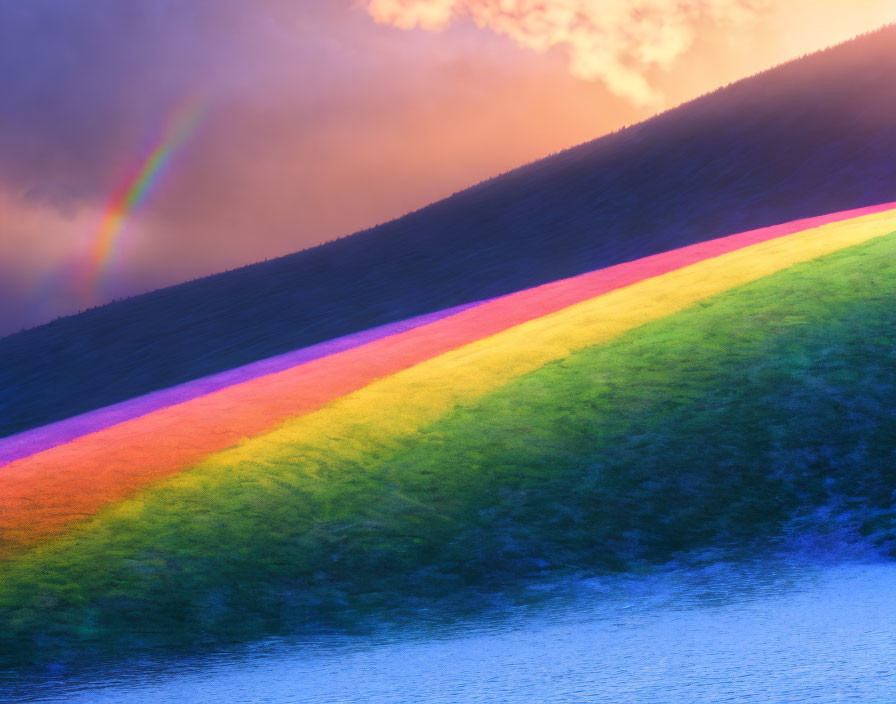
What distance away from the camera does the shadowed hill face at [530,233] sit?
26.5m

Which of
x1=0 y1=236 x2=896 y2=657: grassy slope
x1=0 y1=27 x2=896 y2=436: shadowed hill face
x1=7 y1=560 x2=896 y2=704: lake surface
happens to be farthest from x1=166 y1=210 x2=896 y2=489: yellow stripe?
x1=0 y1=27 x2=896 y2=436: shadowed hill face

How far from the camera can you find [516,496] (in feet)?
29.5

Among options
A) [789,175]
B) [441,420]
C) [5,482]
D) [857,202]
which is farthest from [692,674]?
[789,175]

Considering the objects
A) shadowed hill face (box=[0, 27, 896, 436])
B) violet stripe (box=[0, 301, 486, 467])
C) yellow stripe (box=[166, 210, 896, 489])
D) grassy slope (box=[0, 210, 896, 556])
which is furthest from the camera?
shadowed hill face (box=[0, 27, 896, 436])

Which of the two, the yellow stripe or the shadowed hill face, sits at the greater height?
the shadowed hill face

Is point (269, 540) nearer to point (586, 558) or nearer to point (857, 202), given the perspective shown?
point (586, 558)

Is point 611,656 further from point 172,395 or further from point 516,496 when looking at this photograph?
point 172,395

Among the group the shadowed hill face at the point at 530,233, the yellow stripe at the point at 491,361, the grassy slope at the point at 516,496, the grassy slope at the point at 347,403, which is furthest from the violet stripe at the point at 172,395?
the grassy slope at the point at 516,496

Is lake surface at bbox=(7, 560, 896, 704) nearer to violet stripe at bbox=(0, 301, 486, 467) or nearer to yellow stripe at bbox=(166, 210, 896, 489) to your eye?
yellow stripe at bbox=(166, 210, 896, 489)

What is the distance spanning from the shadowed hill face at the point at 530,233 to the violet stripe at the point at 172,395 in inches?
91.9

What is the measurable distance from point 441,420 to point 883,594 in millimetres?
5837

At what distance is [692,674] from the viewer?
4.96m

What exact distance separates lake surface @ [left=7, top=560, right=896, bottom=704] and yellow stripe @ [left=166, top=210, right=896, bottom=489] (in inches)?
155

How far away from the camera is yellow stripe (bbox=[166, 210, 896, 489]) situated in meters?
10.5
